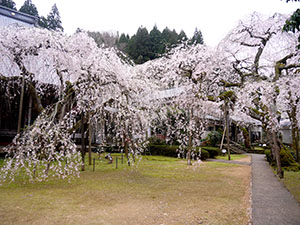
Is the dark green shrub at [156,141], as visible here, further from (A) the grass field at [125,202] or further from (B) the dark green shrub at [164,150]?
(A) the grass field at [125,202]

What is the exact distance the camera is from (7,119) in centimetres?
1248

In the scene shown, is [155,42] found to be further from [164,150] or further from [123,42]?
[164,150]

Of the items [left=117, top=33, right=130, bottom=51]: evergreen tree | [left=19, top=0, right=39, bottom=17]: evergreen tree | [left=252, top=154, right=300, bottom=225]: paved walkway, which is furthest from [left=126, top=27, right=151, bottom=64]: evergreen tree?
[left=252, top=154, right=300, bottom=225]: paved walkway

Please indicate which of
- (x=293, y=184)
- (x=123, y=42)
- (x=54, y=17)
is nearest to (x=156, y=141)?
(x=293, y=184)

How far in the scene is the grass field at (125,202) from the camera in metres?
Answer: 3.67

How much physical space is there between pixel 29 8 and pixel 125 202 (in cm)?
3228

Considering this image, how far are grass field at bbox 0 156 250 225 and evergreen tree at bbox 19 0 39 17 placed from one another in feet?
96.2

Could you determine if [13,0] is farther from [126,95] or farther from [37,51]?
[126,95]

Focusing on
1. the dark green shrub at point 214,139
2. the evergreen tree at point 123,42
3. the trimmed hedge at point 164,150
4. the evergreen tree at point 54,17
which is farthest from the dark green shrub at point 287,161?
the evergreen tree at point 54,17

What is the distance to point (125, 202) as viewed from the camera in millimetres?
4582

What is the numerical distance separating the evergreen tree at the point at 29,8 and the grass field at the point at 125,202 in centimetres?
2932

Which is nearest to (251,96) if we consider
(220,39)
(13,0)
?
(220,39)

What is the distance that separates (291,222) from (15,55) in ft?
26.3

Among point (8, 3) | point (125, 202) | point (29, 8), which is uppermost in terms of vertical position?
point (29, 8)
